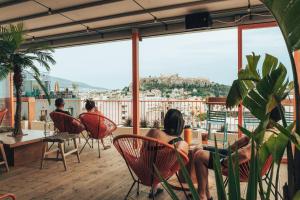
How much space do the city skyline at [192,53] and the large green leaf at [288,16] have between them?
297cm

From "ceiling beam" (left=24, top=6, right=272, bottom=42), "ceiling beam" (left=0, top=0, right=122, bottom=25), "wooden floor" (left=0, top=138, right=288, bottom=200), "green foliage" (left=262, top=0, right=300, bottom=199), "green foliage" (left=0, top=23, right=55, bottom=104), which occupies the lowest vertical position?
"wooden floor" (left=0, top=138, right=288, bottom=200)

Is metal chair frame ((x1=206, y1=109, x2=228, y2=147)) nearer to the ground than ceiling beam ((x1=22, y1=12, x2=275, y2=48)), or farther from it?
nearer to the ground

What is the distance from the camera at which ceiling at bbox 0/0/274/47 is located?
14.8 feet

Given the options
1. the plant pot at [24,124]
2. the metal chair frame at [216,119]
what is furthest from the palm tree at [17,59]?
the metal chair frame at [216,119]

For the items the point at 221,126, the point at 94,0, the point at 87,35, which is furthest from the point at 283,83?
the point at 87,35

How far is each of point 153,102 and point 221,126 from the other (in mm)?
2259

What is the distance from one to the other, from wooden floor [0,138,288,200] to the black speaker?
269 cm

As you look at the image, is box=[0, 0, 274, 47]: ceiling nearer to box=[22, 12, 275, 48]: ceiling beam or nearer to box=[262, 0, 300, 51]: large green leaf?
box=[22, 12, 275, 48]: ceiling beam

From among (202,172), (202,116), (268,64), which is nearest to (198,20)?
(202,116)

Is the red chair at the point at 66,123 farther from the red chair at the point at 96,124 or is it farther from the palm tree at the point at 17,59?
the palm tree at the point at 17,59

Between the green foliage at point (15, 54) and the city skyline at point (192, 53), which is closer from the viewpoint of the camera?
the green foliage at point (15, 54)

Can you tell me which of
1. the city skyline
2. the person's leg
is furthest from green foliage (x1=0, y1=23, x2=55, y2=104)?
the person's leg

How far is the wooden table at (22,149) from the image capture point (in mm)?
4387

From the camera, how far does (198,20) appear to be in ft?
15.8
